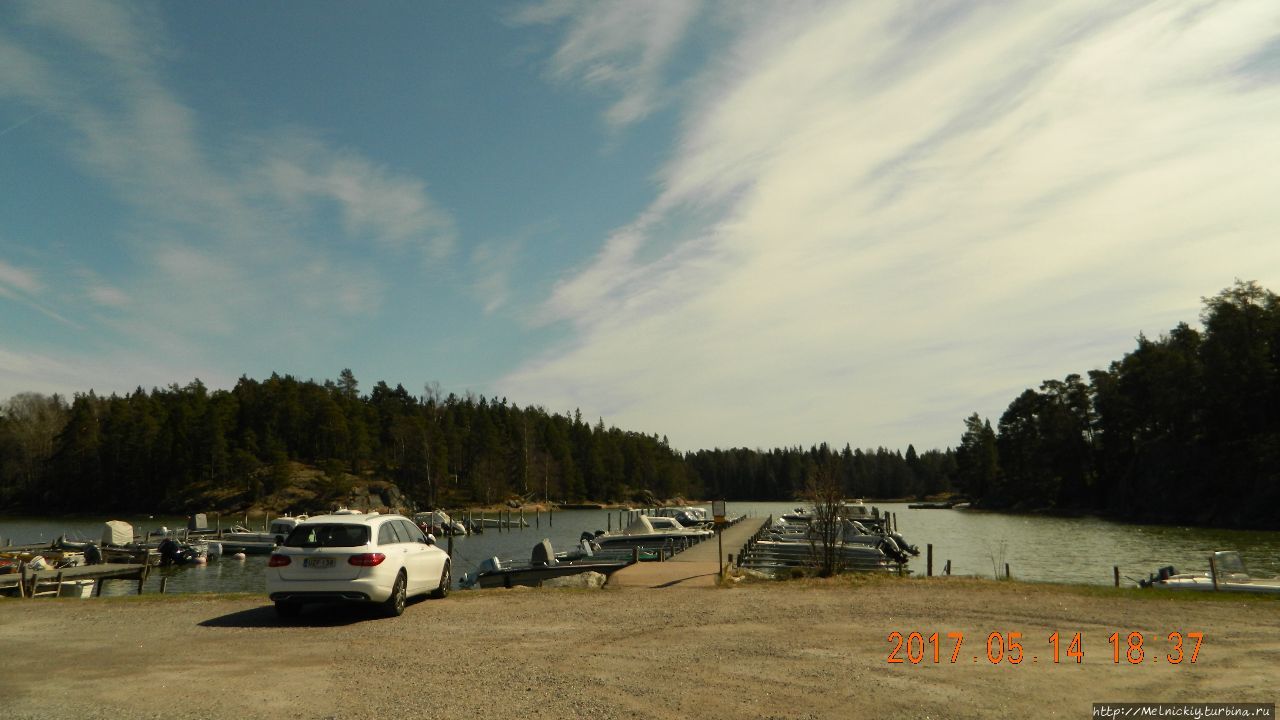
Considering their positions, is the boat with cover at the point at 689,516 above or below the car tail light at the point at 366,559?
below

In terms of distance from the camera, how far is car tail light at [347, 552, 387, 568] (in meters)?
12.5

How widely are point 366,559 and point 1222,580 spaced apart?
24.4 meters

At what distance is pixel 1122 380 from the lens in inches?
3917

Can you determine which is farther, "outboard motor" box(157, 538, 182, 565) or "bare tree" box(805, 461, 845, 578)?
"outboard motor" box(157, 538, 182, 565)

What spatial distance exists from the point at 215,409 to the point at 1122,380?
4917 inches

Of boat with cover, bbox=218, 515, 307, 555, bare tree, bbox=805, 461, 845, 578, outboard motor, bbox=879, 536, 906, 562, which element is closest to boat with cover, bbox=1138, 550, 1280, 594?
bare tree, bbox=805, 461, 845, 578

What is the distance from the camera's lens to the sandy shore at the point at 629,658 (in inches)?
302

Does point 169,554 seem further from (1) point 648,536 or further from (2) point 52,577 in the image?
(1) point 648,536

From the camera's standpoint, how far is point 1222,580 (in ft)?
76.0

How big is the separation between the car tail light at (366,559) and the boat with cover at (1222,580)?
2032cm

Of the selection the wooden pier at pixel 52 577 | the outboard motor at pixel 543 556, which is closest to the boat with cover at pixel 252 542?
Answer: the wooden pier at pixel 52 577

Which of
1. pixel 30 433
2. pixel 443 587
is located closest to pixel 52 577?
pixel 443 587

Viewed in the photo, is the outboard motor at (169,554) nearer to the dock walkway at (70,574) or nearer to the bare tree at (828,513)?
the dock walkway at (70,574)

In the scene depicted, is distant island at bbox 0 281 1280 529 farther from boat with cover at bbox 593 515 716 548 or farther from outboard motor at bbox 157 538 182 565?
outboard motor at bbox 157 538 182 565
